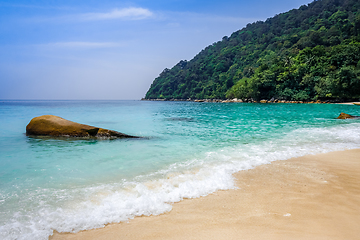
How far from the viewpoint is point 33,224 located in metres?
2.99

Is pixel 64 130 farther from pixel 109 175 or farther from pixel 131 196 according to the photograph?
pixel 131 196

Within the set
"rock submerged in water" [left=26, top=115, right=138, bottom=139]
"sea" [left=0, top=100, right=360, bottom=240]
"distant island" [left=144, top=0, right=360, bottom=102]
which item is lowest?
"sea" [left=0, top=100, right=360, bottom=240]

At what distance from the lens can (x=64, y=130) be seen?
33.6 ft

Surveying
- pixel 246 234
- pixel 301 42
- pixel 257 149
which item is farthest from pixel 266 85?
pixel 246 234

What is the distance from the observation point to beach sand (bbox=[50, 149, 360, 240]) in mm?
2725

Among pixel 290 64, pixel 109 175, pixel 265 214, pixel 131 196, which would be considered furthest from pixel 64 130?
pixel 290 64

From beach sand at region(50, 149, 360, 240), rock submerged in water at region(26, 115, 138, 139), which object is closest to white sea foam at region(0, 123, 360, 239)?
beach sand at region(50, 149, 360, 240)

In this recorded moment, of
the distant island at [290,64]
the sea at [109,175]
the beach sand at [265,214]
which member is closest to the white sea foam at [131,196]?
the sea at [109,175]

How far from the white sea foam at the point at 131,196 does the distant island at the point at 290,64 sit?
60142mm

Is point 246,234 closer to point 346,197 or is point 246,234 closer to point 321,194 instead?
point 321,194

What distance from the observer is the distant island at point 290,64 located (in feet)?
182

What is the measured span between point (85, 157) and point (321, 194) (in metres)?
6.61

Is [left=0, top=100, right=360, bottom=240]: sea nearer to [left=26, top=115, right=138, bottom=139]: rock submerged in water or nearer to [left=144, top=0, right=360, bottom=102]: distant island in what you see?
[left=26, top=115, right=138, bottom=139]: rock submerged in water

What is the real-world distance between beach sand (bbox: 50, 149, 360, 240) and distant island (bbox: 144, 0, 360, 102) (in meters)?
60.1
